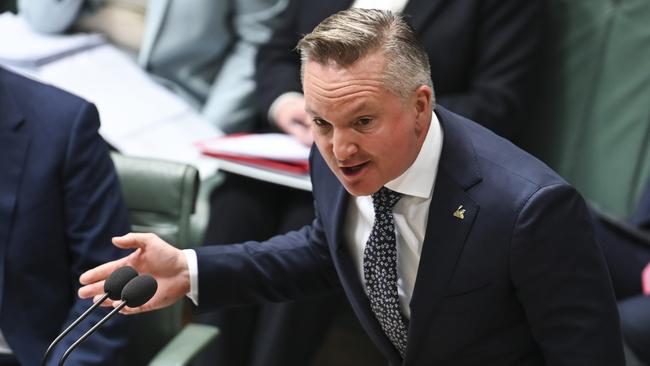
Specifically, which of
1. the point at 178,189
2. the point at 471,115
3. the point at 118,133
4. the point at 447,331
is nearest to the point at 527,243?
the point at 447,331

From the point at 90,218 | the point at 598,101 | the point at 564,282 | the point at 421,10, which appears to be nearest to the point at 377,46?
the point at 564,282

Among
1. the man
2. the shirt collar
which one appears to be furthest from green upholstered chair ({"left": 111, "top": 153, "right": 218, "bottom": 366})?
the shirt collar

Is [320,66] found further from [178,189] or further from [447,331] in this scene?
[178,189]

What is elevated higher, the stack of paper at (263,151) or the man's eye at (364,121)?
the man's eye at (364,121)

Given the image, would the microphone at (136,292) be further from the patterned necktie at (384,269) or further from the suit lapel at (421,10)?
the suit lapel at (421,10)

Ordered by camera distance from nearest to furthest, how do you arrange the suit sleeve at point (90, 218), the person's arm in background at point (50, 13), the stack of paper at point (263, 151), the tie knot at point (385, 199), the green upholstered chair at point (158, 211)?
the tie knot at point (385, 199), the suit sleeve at point (90, 218), the green upholstered chair at point (158, 211), the stack of paper at point (263, 151), the person's arm in background at point (50, 13)

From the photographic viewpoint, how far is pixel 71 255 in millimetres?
1945

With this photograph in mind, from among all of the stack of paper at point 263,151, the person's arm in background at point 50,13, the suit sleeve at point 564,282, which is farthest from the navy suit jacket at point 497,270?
the person's arm in background at point 50,13

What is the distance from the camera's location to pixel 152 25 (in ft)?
10.2

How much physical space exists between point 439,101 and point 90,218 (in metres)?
1.09

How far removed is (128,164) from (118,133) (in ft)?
2.41

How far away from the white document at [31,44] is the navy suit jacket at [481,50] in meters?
0.76

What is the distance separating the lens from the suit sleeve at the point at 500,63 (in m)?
2.68

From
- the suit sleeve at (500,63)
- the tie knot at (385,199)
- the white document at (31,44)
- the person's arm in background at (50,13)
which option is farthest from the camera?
the person's arm in background at (50,13)
